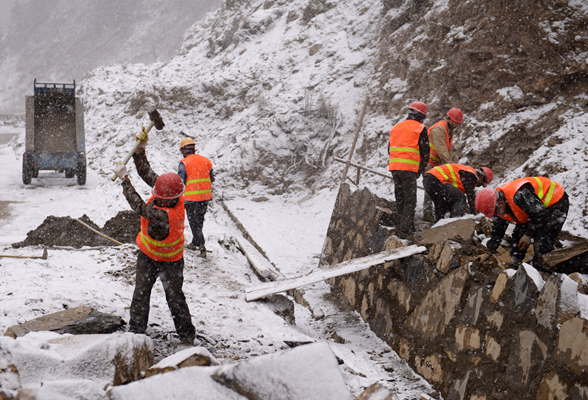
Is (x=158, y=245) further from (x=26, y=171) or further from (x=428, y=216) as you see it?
(x=26, y=171)

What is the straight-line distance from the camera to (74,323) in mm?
2760

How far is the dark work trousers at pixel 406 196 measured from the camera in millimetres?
4523

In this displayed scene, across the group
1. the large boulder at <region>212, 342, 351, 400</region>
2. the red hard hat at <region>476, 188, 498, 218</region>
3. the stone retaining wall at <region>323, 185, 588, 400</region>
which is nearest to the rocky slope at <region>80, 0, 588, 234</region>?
the red hard hat at <region>476, 188, 498, 218</region>

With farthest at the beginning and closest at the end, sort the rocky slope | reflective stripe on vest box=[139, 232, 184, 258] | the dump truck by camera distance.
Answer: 1. the dump truck
2. the rocky slope
3. reflective stripe on vest box=[139, 232, 184, 258]

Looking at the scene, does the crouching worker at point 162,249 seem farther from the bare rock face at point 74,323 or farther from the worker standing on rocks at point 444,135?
the worker standing on rocks at point 444,135

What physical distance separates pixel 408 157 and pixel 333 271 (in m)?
1.60

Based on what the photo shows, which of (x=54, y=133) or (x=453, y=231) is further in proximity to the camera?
(x=54, y=133)

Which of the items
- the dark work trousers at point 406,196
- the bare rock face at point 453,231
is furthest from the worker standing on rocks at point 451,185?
the bare rock face at point 453,231

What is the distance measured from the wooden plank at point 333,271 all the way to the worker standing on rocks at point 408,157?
0.68 m

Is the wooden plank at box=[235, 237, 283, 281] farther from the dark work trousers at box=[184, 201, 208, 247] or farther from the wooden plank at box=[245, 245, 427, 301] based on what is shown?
the wooden plank at box=[245, 245, 427, 301]

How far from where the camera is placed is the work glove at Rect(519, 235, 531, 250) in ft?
12.1

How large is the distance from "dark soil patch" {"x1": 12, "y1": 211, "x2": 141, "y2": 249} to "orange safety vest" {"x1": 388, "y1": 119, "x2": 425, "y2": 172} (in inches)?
156

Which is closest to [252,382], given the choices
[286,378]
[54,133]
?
[286,378]

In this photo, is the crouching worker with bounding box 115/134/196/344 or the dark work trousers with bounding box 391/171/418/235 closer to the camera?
the crouching worker with bounding box 115/134/196/344
